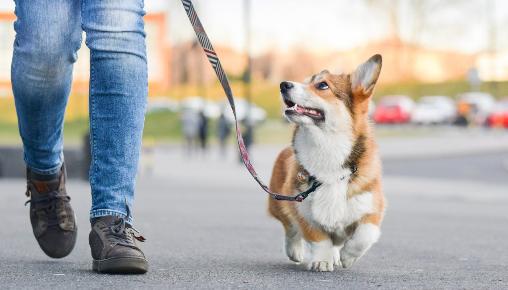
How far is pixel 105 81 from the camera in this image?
4215 mm

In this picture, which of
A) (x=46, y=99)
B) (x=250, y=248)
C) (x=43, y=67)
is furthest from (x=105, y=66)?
(x=250, y=248)

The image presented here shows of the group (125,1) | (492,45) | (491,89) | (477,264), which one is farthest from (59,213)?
(491,89)

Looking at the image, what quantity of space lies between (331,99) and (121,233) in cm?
130

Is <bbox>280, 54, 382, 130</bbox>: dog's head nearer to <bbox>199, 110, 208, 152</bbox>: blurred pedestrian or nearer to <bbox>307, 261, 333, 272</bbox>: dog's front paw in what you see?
<bbox>307, 261, 333, 272</bbox>: dog's front paw

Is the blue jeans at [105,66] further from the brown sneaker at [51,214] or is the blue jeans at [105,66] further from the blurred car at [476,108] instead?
the blurred car at [476,108]

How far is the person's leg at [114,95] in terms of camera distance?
4172mm

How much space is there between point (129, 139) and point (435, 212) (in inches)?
322

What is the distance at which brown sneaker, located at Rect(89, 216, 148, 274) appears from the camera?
4.09m

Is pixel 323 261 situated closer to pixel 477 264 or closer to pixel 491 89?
pixel 477 264

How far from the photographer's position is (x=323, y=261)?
4.81m

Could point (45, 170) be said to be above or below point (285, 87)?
below

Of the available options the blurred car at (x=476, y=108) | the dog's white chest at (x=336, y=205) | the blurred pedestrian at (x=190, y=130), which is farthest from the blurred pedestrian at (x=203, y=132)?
the dog's white chest at (x=336, y=205)

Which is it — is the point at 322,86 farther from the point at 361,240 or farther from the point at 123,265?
the point at 123,265

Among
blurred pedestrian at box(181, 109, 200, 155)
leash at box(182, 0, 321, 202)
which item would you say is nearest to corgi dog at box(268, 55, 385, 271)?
leash at box(182, 0, 321, 202)
